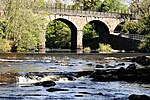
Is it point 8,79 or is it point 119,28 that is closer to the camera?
point 8,79

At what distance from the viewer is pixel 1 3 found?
180ft

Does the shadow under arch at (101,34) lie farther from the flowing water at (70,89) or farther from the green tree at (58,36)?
the flowing water at (70,89)

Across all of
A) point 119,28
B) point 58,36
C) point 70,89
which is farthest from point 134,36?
point 70,89

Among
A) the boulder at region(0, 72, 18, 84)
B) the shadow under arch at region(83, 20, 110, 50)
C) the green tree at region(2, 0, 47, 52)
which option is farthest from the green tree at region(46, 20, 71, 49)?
the boulder at region(0, 72, 18, 84)

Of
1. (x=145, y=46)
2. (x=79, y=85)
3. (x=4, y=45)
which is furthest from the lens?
(x=145, y=46)

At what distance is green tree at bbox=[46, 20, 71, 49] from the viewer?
308 ft

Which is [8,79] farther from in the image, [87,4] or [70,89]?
[87,4]

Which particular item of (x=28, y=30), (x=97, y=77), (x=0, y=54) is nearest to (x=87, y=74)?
(x=97, y=77)

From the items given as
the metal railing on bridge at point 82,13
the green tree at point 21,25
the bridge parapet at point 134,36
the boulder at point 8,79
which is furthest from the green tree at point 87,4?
the boulder at point 8,79

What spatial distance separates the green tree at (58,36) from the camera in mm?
93875

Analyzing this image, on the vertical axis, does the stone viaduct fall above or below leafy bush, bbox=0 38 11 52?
above

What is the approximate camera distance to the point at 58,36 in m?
95.9

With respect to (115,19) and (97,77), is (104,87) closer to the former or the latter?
(97,77)

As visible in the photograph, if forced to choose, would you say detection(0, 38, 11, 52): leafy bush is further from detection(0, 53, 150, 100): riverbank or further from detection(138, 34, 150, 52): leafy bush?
detection(138, 34, 150, 52): leafy bush
